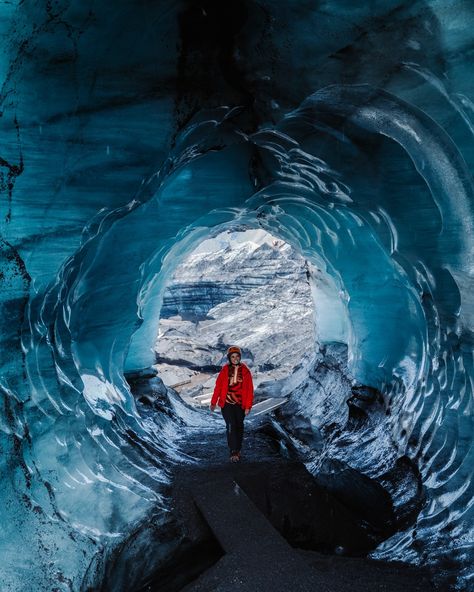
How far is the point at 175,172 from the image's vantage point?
5379mm

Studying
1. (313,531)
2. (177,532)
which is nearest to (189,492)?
(177,532)

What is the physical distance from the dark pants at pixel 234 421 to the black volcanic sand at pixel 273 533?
11.6 inches

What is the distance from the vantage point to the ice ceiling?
3.60 meters

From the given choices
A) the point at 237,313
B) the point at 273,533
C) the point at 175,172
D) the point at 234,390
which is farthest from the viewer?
the point at 237,313

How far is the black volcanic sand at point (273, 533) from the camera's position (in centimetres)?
350

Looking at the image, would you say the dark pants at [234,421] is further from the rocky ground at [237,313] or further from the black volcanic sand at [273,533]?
the rocky ground at [237,313]

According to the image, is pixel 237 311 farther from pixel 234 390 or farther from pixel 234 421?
pixel 234 390

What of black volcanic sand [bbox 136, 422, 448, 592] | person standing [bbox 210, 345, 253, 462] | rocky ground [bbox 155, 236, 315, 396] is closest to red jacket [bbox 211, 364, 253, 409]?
person standing [bbox 210, 345, 253, 462]

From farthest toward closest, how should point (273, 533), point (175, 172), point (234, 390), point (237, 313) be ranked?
point (237, 313) < point (175, 172) < point (234, 390) < point (273, 533)

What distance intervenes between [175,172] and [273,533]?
332 cm

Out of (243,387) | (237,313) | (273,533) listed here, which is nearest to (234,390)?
(243,387)

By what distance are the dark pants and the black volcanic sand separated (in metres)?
0.29

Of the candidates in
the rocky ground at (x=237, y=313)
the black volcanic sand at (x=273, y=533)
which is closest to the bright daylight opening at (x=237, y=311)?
the rocky ground at (x=237, y=313)

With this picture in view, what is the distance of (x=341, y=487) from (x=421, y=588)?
149 centimetres
